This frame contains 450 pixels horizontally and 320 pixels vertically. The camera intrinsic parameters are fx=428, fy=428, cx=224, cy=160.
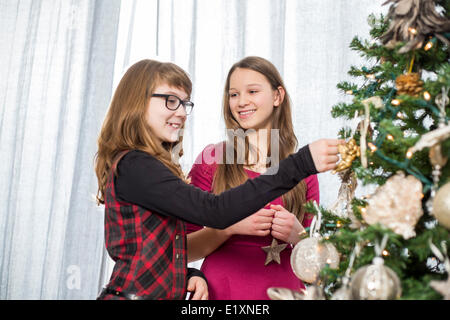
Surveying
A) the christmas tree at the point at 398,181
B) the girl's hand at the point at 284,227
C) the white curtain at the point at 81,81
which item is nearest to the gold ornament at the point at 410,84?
the christmas tree at the point at 398,181

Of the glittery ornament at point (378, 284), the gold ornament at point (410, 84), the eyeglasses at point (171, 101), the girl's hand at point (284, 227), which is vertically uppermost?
the eyeglasses at point (171, 101)

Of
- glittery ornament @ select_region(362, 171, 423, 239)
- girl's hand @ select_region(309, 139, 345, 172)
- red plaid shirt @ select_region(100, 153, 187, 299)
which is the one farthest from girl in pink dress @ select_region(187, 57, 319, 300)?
glittery ornament @ select_region(362, 171, 423, 239)

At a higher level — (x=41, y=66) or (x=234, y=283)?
(x=41, y=66)

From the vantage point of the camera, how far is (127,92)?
111 centimetres

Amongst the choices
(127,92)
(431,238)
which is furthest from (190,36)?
(431,238)

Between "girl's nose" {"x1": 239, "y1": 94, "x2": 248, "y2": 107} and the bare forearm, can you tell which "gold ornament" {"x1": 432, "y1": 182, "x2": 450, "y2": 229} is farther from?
"girl's nose" {"x1": 239, "y1": 94, "x2": 248, "y2": 107}

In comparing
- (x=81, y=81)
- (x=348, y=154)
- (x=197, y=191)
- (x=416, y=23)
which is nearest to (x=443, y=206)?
(x=348, y=154)

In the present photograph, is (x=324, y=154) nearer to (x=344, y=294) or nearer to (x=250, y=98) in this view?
(x=344, y=294)

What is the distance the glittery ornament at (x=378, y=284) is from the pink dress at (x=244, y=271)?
52cm

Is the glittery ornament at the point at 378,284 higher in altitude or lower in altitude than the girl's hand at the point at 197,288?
higher

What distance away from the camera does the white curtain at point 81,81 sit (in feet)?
6.07

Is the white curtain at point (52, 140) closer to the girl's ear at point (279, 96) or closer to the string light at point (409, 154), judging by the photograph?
the girl's ear at point (279, 96)
